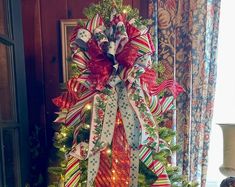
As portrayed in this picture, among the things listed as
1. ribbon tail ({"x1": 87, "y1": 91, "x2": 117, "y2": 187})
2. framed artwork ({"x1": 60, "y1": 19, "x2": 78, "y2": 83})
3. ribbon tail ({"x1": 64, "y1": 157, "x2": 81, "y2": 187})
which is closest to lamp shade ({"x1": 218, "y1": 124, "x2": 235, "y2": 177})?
ribbon tail ({"x1": 87, "y1": 91, "x2": 117, "y2": 187})

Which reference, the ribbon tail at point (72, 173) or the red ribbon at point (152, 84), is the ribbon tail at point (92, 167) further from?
the red ribbon at point (152, 84)

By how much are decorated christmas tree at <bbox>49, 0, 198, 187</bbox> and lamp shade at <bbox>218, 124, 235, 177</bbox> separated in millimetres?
355

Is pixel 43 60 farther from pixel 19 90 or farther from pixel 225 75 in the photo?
pixel 225 75

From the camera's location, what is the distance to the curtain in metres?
1.46

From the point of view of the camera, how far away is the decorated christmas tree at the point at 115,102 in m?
0.96

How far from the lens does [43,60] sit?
1.61 meters

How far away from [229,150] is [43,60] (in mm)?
1205

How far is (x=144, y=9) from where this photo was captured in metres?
1.53

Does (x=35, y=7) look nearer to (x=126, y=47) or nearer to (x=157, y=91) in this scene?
(x=126, y=47)

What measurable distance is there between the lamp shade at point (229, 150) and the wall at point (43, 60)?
0.84 m

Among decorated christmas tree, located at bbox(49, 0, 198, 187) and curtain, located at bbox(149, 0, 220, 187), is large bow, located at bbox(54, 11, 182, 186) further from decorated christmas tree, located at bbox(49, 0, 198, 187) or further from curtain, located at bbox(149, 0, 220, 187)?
curtain, located at bbox(149, 0, 220, 187)

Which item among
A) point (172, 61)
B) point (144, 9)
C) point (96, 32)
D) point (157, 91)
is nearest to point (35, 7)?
point (144, 9)

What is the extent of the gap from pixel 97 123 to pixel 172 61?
0.74 metres

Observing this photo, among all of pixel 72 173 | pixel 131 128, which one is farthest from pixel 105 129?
pixel 72 173
